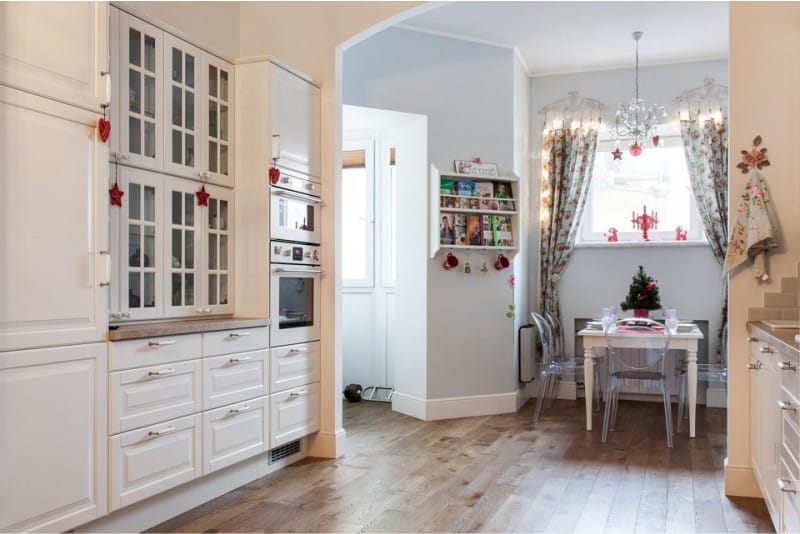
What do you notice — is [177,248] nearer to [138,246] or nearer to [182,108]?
[138,246]

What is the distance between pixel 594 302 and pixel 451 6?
283 cm

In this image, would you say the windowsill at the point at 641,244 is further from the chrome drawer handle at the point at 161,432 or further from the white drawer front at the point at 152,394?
the chrome drawer handle at the point at 161,432

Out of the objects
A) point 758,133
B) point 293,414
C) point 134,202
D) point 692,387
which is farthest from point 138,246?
point 692,387

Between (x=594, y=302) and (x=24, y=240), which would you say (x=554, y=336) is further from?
(x=24, y=240)

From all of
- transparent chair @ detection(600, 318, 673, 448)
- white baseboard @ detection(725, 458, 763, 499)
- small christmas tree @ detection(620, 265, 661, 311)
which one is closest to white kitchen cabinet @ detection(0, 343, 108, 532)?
white baseboard @ detection(725, 458, 763, 499)

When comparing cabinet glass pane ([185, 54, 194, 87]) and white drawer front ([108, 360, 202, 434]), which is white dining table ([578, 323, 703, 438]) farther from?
cabinet glass pane ([185, 54, 194, 87])

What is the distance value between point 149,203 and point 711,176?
4532mm

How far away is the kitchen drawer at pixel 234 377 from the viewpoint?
3273mm

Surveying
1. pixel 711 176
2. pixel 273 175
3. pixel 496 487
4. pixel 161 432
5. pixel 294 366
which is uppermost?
pixel 711 176

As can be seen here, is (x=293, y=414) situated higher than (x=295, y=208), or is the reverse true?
(x=295, y=208)

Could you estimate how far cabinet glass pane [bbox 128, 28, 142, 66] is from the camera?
3.14 m

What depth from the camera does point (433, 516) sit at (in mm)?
3121

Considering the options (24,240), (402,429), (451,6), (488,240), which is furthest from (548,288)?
(24,240)

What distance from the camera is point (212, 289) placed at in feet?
12.1
